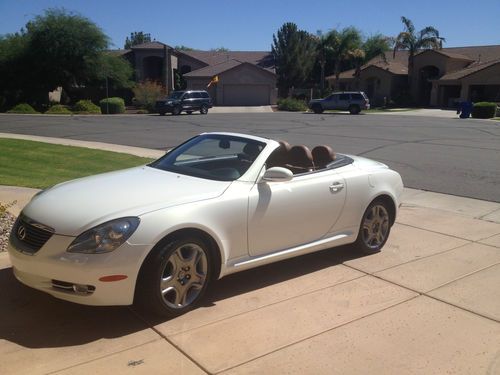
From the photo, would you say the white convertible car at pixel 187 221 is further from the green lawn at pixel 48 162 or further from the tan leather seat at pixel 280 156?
the green lawn at pixel 48 162

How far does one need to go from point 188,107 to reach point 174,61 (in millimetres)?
22889

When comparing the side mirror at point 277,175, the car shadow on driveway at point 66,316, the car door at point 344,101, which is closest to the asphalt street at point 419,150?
the side mirror at point 277,175

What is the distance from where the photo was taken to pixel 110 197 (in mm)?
4152

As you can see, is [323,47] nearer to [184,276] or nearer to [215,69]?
[215,69]

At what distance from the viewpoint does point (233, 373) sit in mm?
3352

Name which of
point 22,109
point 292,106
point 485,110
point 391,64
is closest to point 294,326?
point 485,110

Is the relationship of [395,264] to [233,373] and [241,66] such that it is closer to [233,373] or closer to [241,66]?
[233,373]

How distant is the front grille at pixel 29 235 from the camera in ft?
12.7

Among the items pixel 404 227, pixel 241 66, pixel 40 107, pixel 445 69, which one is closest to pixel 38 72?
pixel 40 107

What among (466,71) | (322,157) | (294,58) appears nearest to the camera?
(322,157)

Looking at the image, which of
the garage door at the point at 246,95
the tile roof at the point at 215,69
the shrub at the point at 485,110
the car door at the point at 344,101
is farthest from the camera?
the garage door at the point at 246,95

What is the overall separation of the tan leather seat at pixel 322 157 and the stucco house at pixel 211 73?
5106cm

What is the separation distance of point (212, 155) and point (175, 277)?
1.80m

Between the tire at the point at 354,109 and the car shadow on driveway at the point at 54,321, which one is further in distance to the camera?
the tire at the point at 354,109
